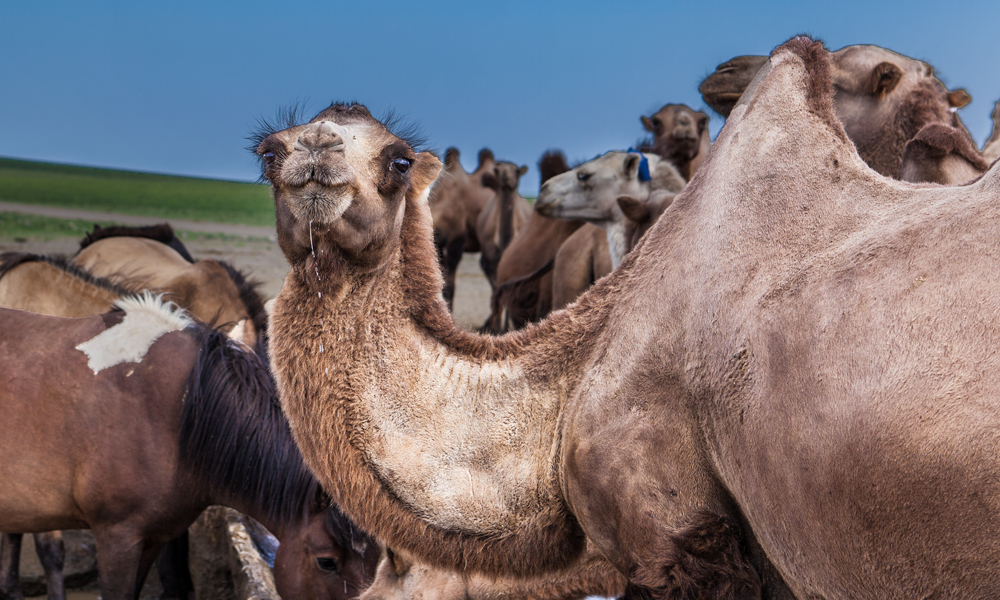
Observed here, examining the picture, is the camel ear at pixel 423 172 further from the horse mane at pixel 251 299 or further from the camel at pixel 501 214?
the camel at pixel 501 214

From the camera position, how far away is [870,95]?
126 inches

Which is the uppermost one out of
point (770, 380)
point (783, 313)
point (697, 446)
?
point (783, 313)

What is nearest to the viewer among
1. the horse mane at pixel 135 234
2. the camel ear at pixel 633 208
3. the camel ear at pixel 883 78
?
the camel ear at pixel 883 78

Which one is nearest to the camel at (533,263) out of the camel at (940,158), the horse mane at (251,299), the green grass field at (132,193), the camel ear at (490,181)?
the horse mane at (251,299)

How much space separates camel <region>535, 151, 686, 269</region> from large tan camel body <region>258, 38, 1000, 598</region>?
13.2 feet

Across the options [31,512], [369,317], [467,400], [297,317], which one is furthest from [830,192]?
[31,512]

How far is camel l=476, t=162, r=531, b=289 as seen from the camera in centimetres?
1174

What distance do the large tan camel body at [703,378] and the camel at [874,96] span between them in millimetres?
645

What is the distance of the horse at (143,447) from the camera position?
3578mm

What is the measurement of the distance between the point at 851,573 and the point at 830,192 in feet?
3.10

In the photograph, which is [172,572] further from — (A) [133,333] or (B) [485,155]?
(B) [485,155]

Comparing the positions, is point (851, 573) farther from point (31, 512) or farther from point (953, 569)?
point (31, 512)

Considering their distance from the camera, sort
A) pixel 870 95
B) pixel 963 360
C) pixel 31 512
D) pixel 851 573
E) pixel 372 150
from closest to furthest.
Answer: pixel 963 360
pixel 851 573
pixel 372 150
pixel 870 95
pixel 31 512

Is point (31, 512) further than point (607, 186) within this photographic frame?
No
